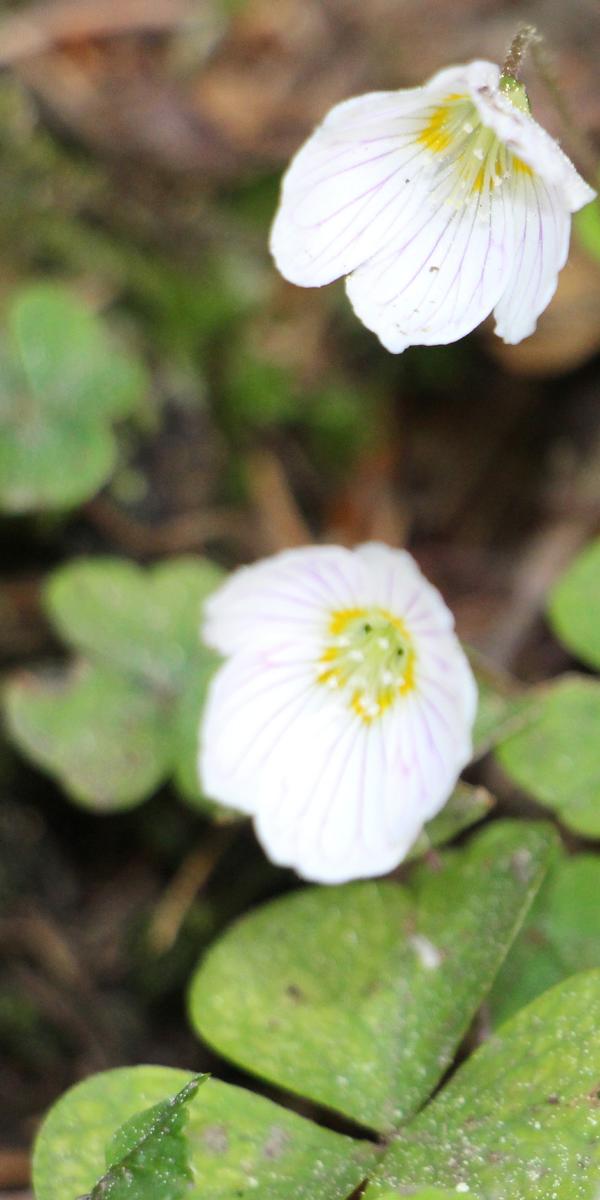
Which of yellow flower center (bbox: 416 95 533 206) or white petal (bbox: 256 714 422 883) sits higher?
yellow flower center (bbox: 416 95 533 206)

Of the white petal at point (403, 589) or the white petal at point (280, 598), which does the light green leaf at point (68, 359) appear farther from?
the white petal at point (403, 589)

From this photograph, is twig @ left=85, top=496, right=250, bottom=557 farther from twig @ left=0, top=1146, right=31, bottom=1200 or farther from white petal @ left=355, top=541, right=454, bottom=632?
twig @ left=0, top=1146, right=31, bottom=1200

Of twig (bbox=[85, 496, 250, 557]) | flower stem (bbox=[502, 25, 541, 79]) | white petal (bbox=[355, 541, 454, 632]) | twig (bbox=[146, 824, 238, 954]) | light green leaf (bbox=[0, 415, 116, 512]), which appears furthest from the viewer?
twig (bbox=[85, 496, 250, 557])

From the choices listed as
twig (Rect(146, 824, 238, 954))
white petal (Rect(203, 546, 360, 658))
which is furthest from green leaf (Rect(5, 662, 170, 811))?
white petal (Rect(203, 546, 360, 658))

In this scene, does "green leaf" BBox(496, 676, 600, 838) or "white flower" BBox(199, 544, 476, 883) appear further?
"green leaf" BBox(496, 676, 600, 838)

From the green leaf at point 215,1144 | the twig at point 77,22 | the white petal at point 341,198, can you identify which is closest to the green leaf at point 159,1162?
the green leaf at point 215,1144

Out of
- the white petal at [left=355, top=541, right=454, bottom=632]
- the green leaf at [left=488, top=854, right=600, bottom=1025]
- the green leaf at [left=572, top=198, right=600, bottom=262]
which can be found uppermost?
the green leaf at [left=572, top=198, right=600, bottom=262]

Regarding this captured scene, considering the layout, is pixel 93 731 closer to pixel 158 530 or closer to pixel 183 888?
pixel 183 888

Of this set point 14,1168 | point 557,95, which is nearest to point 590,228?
point 557,95
